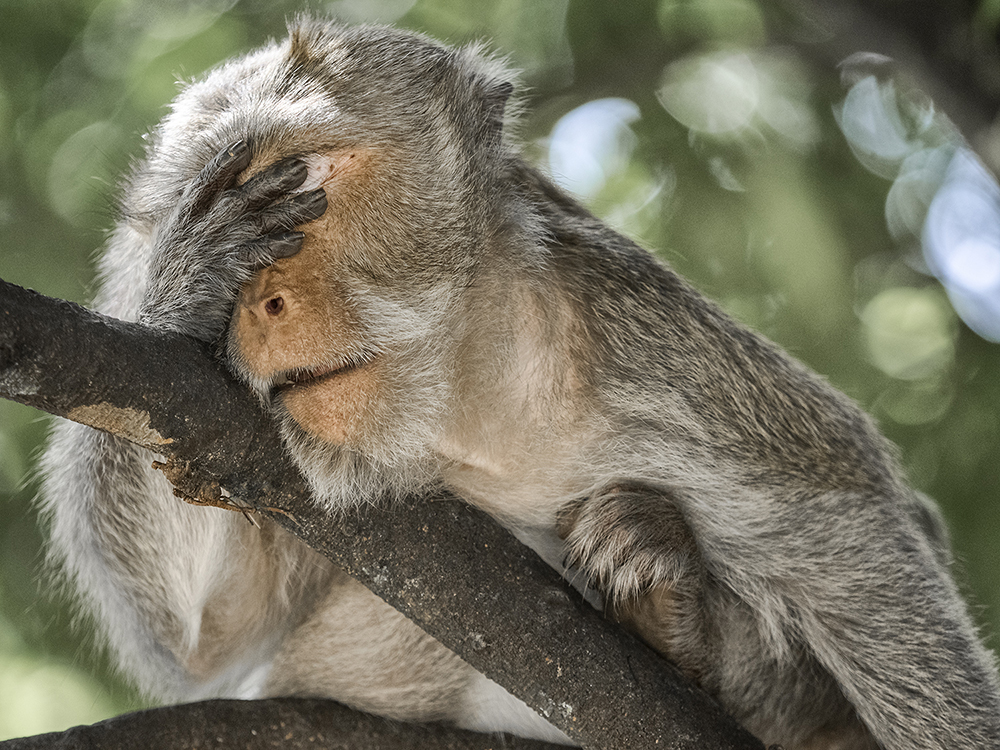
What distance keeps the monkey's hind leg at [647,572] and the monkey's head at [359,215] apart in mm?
558

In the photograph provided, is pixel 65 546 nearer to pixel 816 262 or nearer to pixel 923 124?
pixel 816 262

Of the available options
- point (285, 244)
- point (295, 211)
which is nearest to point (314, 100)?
point (295, 211)

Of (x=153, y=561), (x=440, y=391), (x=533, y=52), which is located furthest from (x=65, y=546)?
(x=533, y=52)

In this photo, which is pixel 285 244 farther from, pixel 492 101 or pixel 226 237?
pixel 492 101

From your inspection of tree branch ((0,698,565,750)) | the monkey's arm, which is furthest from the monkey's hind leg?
the monkey's arm

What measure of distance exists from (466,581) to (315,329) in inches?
27.6

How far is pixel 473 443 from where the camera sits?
306 cm

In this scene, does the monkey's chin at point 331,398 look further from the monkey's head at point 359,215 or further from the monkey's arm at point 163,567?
the monkey's arm at point 163,567

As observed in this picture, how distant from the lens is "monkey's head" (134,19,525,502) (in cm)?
242

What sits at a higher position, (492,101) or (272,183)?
(272,183)

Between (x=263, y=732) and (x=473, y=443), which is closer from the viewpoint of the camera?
(x=263, y=732)

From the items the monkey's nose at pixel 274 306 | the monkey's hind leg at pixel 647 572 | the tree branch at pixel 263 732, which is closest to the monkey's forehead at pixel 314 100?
the monkey's nose at pixel 274 306

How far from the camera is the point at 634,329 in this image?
10.1ft

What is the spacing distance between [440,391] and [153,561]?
119cm
